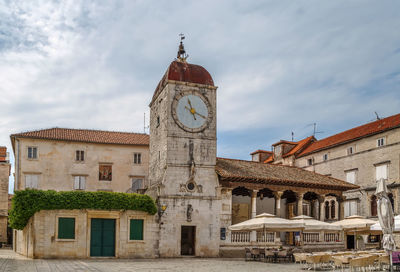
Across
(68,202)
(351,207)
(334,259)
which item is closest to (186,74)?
(68,202)

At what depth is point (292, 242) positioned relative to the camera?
35656 millimetres

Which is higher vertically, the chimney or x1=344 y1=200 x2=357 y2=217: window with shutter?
the chimney

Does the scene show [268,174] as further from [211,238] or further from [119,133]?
[119,133]

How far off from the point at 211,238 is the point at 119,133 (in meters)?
18.8

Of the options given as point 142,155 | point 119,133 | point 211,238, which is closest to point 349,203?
point 211,238

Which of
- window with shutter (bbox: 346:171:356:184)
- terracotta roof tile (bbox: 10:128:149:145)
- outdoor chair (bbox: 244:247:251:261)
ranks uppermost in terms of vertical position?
terracotta roof tile (bbox: 10:128:149:145)

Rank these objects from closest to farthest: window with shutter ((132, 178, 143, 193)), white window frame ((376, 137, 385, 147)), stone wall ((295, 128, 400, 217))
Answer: stone wall ((295, 128, 400, 217)) → white window frame ((376, 137, 385, 147)) → window with shutter ((132, 178, 143, 193))

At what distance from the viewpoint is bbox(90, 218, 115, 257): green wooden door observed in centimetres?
2820

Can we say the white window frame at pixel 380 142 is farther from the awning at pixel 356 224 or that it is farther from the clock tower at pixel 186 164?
the clock tower at pixel 186 164

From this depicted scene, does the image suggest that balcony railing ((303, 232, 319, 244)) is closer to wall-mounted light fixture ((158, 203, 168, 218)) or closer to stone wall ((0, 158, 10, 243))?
wall-mounted light fixture ((158, 203, 168, 218))

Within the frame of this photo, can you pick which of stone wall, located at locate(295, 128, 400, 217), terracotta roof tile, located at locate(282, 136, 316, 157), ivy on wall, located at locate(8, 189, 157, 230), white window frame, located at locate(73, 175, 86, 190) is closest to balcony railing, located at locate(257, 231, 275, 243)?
ivy on wall, located at locate(8, 189, 157, 230)

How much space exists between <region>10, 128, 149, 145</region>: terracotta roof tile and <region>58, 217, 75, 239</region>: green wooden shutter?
49.9ft

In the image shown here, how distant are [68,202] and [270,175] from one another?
14.2 meters

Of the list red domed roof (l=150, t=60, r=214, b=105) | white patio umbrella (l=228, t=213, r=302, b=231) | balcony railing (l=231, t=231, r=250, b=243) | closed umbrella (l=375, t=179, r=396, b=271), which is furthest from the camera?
red domed roof (l=150, t=60, r=214, b=105)
